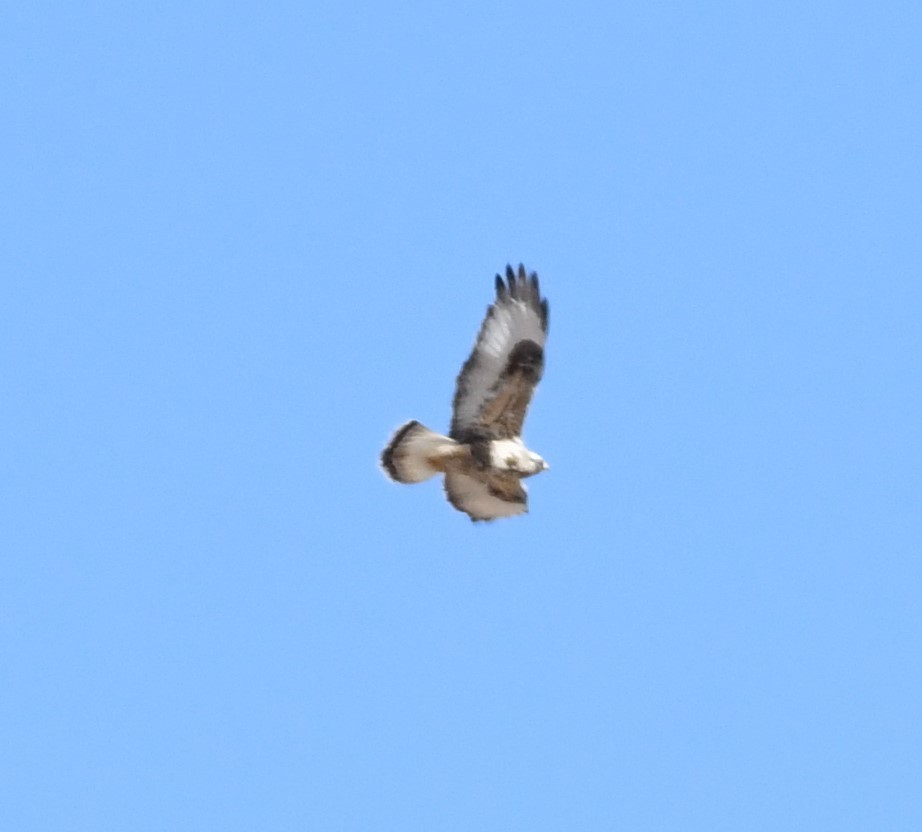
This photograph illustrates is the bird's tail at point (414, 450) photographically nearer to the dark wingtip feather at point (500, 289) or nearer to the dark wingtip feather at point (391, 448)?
the dark wingtip feather at point (391, 448)

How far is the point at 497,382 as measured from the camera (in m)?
10.8

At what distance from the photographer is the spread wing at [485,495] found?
430 inches

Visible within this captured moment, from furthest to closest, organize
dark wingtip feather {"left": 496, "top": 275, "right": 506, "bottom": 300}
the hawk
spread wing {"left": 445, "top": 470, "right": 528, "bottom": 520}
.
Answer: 1. dark wingtip feather {"left": 496, "top": 275, "right": 506, "bottom": 300}
2. spread wing {"left": 445, "top": 470, "right": 528, "bottom": 520}
3. the hawk

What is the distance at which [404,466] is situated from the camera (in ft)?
35.5

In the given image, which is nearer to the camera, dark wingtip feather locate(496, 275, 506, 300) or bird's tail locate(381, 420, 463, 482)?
bird's tail locate(381, 420, 463, 482)

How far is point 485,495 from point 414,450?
0.67m

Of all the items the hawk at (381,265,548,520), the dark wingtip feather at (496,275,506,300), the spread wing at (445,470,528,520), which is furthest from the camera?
the dark wingtip feather at (496,275,506,300)

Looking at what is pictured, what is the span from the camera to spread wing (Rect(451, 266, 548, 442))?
10766 millimetres

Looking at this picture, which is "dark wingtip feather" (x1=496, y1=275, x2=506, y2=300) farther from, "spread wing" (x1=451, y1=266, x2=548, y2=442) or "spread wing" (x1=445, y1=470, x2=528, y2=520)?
"spread wing" (x1=445, y1=470, x2=528, y2=520)

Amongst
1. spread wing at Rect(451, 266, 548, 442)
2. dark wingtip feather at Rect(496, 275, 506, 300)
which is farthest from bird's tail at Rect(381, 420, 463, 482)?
dark wingtip feather at Rect(496, 275, 506, 300)

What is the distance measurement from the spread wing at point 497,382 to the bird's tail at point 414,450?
0.43ft

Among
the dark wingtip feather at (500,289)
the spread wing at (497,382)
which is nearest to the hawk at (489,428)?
the spread wing at (497,382)

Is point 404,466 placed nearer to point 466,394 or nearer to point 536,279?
point 466,394

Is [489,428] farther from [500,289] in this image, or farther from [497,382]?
[500,289]
